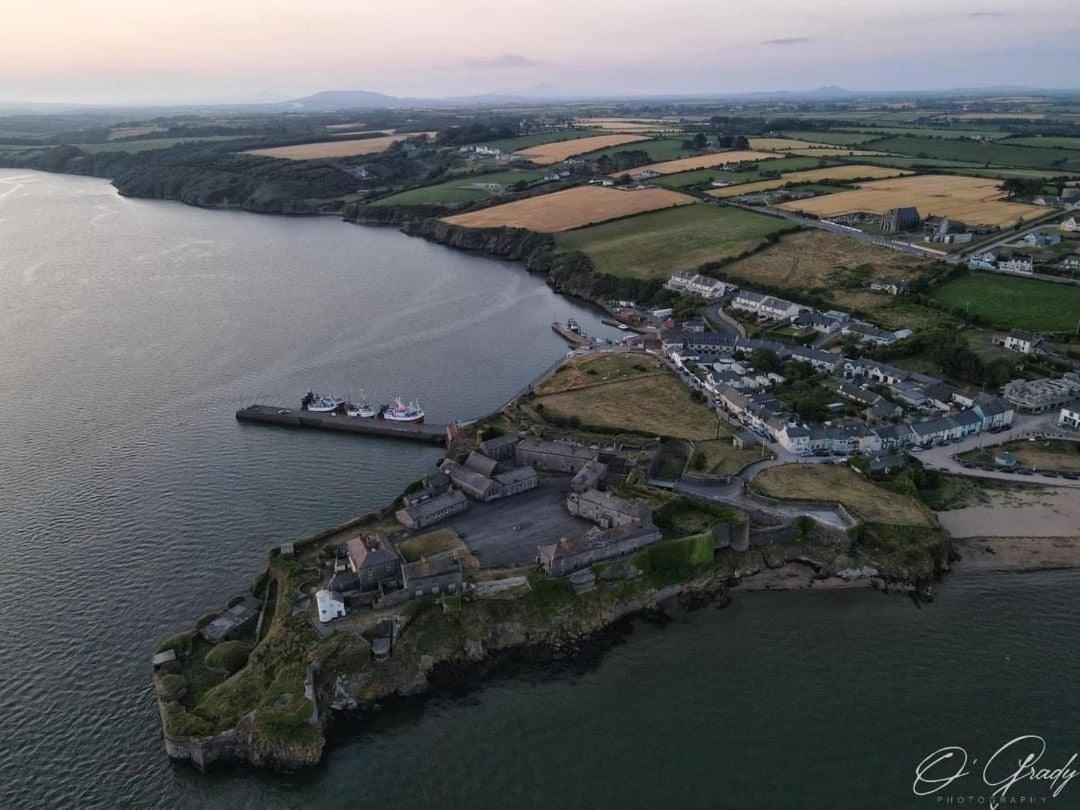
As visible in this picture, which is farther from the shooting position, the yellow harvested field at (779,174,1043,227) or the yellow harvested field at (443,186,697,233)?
the yellow harvested field at (443,186,697,233)

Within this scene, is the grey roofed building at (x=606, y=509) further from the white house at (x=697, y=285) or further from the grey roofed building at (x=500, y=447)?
the white house at (x=697, y=285)

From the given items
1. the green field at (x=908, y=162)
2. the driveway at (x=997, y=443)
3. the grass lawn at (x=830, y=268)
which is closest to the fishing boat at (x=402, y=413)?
the driveway at (x=997, y=443)

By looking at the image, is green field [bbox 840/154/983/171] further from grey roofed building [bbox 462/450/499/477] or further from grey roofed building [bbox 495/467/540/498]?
grey roofed building [bbox 462/450/499/477]

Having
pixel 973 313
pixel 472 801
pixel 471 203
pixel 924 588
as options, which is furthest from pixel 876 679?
pixel 471 203

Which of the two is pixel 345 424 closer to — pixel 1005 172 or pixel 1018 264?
pixel 1018 264

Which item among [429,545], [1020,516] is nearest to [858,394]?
[1020,516]

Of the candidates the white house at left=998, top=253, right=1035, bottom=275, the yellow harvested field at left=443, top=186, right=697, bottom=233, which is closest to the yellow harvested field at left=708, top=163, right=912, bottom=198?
the yellow harvested field at left=443, top=186, right=697, bottom=233

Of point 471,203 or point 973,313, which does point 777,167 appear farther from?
point 973,313
